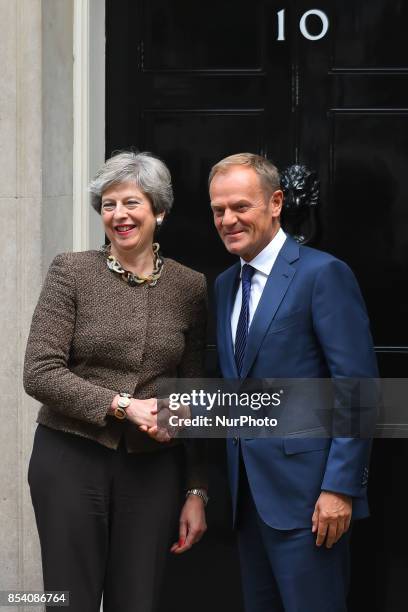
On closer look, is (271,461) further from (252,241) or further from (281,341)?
(252,241)

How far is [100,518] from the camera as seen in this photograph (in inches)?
123

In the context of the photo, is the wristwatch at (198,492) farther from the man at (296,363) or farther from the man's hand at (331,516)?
the man's hand at (331,516)

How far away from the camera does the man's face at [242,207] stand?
121 inches

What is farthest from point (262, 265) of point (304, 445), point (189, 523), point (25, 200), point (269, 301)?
point (25, 200)

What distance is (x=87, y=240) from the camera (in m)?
4.30

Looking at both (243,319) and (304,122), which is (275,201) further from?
(304,122)

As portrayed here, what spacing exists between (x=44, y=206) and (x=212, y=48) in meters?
1.03

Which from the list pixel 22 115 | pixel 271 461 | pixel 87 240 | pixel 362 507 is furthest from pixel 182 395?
pixel 22 115

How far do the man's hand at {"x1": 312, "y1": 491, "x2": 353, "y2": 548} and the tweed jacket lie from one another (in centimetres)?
55

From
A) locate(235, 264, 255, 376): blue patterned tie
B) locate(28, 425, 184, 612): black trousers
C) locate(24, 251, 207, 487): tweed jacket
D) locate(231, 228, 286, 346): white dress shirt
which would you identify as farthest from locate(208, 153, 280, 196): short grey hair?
locate(28, 425, 184, 612): black trousers

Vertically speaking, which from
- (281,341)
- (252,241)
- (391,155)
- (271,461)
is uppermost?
(391,155)

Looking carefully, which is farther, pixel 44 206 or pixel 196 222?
pixel 196 222

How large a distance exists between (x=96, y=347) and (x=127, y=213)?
1.40 feet

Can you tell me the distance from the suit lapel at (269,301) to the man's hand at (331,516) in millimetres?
460
